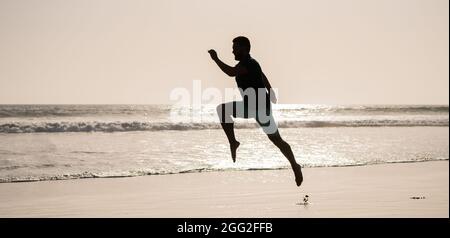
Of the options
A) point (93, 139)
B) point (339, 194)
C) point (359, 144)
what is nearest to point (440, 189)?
point (339, 194)

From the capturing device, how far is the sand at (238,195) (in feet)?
35.6

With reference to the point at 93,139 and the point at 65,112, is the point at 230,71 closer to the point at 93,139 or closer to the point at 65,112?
the point at 93,139

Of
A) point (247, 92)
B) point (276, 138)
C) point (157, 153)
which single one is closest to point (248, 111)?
point (247, 92)

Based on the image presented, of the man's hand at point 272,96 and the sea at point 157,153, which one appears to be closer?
the man's hand at point 272,96

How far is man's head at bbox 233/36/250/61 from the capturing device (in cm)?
702

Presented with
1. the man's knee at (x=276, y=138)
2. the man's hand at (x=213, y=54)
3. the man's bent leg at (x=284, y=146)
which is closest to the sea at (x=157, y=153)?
the man's bent leg at (x=284, y=146)

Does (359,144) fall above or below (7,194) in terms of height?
above

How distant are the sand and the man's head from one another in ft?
13.2

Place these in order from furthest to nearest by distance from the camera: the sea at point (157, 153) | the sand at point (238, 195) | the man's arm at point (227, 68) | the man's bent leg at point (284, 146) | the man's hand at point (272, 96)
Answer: the sea at point (157, 153), the sand at point (238, 195), the man's bent leg at point (284, 146), the man's hand at point (272, 96), the man's arm at point (227, 68)

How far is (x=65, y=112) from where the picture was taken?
49125mm

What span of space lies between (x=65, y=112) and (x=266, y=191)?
3837cm

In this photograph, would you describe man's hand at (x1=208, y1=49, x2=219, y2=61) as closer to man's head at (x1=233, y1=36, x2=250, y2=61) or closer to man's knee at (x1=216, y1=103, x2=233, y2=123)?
Answer: man's head at (x1=233, y1=36, x2=250, y2=61)

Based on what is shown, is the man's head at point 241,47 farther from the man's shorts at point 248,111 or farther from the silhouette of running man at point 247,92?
the man's shorts at point 248,111

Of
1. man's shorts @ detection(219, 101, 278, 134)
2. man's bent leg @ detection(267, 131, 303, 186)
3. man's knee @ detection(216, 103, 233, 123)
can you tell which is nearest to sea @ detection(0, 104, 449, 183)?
man's bent leg @ detection(267, 131, 303, 186)
